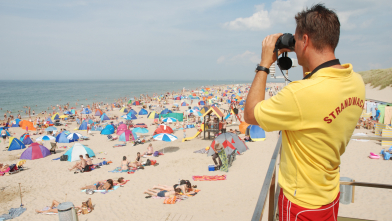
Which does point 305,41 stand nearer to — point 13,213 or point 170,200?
point 170,200

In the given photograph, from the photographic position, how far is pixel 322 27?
3.52 ft

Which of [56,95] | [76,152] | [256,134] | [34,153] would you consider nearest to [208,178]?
[256,134]

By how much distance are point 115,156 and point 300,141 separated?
1298 centimetres

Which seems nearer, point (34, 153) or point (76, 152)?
point (76, 152)

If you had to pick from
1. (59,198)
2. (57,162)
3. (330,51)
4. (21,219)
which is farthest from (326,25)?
(57,162)

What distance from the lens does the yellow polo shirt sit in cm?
97

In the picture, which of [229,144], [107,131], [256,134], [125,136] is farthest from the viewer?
[107,131]

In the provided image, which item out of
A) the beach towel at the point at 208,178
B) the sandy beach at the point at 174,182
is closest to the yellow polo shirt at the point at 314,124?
the sandy beach at the point at 174,182

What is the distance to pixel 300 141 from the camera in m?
1.06

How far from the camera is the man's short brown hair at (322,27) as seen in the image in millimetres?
1072

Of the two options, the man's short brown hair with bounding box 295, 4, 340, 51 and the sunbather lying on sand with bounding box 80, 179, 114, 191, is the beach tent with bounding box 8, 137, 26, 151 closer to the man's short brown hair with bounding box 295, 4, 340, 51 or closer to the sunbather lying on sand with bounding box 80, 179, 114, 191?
the sunbather lying on sand with bounding box 80, 179, 114, 191

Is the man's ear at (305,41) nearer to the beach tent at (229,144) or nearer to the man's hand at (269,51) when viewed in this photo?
the man's hand at (269,51)

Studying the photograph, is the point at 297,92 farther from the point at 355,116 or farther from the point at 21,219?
the point at 21,219

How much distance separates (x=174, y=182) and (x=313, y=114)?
8798mm
